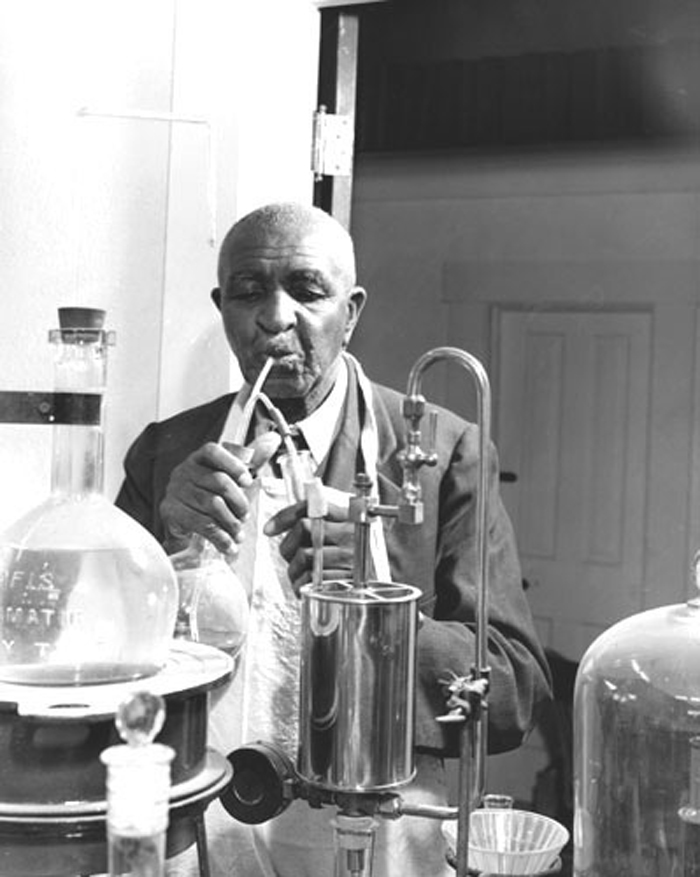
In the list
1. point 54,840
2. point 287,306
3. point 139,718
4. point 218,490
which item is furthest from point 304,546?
point 139,718

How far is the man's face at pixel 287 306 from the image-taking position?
5.18ft

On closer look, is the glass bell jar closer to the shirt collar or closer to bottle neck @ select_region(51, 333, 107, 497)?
the shirt collar

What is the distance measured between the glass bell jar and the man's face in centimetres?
51

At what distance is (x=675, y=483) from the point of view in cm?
354

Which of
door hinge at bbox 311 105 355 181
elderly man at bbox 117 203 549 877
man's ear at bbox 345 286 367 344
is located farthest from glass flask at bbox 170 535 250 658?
door hinge at bbox 311 105 355 181

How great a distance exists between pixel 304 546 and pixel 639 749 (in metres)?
0.42

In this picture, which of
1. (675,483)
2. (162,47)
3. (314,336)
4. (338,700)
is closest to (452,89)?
(675,483)

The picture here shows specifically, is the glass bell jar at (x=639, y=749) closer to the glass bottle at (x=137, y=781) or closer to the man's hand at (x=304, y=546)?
the man's hand at (x=304, y=546)

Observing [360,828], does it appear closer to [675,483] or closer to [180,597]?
[180,597]

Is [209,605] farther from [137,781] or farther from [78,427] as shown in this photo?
[137,781]

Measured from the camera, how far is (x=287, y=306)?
1.58 metres

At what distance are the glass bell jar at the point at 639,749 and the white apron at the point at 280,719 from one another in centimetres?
27

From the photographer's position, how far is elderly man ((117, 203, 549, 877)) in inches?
61.1

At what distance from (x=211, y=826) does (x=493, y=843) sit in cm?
48
